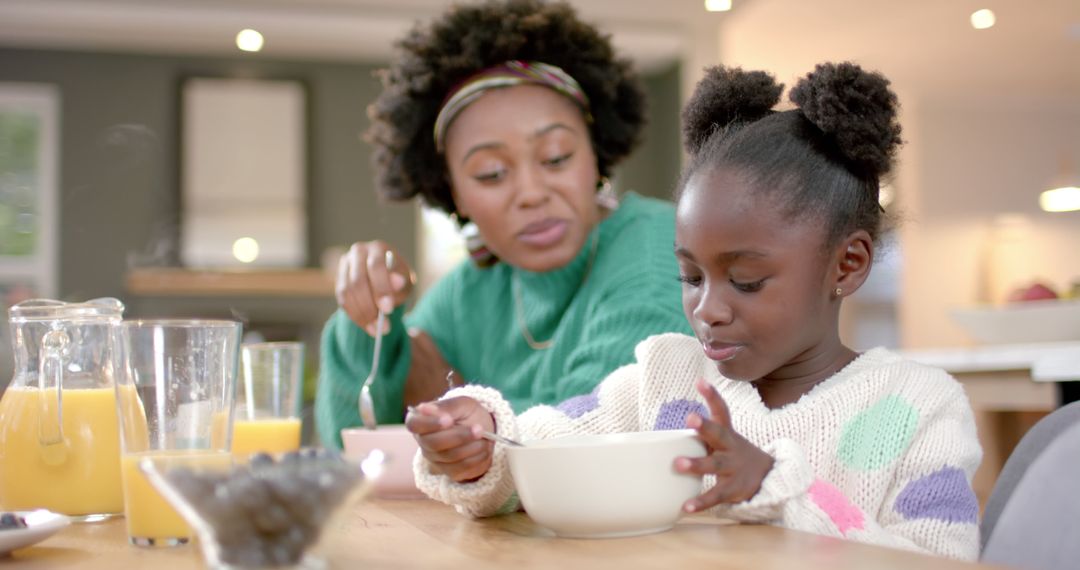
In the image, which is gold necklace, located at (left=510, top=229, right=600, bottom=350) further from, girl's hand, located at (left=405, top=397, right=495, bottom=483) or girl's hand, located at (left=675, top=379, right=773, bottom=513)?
girl's hand, located at (left=675, top=379, right=773, bottom=513)

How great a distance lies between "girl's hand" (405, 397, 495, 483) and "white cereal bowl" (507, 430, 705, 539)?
0.09 m

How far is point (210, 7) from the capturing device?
212 inches

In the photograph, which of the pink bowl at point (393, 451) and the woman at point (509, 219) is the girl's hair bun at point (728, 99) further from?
the pink bowl at point (393, 451)

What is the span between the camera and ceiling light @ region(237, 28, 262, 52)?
569 cm

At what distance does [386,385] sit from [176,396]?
2.80 feet

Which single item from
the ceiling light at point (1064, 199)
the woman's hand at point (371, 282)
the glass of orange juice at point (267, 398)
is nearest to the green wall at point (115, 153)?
the woman's hand at point (371, 282)

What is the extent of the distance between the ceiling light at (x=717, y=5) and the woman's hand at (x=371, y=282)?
4.36 m

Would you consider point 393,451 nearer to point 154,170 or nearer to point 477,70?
point 477,70

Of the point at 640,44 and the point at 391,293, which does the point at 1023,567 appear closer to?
the point at 391,293

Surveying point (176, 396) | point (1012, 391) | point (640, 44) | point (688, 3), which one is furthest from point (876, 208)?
point (640, 44)

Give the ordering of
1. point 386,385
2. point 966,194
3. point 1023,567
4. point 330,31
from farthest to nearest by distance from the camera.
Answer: point 966,194 → point 330,31 → point 386,385 → point 1023,567

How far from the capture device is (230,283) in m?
6.02

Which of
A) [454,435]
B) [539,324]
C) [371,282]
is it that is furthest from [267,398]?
[539,324]

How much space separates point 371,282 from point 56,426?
574mm
